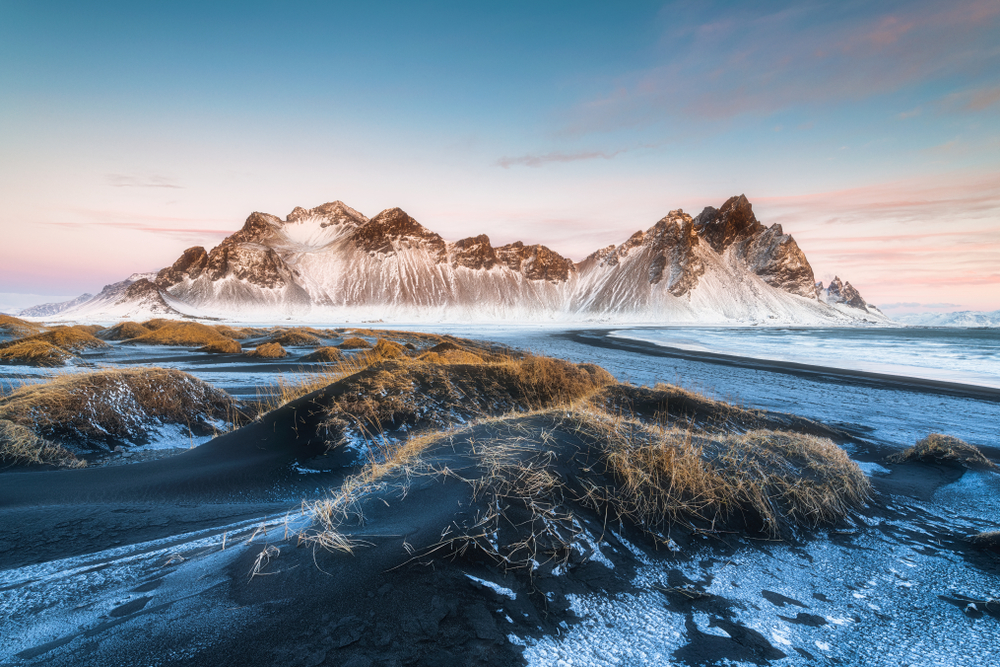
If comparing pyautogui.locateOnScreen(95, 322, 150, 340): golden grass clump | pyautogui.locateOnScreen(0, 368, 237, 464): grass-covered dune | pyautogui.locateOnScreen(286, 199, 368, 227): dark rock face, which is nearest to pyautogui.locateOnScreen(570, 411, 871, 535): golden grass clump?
pyautogui.locateOnScreen(0, 368, 237, 464): grass-covered dune

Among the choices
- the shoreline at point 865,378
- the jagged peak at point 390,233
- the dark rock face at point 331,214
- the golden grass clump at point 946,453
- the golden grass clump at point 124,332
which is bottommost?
the golden grass clump at point 124,332

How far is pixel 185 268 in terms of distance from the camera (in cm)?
14238

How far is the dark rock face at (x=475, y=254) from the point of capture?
164m

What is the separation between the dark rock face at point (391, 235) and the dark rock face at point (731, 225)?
108206mm

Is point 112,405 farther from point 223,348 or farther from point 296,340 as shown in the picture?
point 296,340

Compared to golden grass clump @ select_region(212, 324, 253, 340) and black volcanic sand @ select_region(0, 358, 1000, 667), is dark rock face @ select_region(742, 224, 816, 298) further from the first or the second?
black volcanic sand @ select_region(0, 358, 1000, 667)

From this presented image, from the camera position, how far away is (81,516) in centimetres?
374

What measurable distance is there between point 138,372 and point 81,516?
16.0 ft

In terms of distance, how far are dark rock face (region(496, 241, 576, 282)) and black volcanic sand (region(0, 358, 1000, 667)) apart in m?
164

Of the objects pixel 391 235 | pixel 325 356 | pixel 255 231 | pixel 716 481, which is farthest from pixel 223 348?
pixel 255 231

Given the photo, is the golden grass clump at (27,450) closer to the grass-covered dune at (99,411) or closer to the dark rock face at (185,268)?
the grass-covered dune at (99,411)

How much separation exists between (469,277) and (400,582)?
160 m

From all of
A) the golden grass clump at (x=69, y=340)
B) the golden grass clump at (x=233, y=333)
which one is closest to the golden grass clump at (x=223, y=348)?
the golden grass clump at (x=69, y=340)

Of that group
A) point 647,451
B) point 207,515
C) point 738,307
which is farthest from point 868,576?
point 738,307
